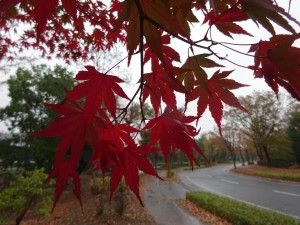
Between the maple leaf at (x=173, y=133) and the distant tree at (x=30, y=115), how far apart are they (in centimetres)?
1599

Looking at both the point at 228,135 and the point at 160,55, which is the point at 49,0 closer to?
the point at 160,55

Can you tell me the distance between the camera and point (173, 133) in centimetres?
91

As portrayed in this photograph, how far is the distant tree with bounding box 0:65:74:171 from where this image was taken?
51.0 ft

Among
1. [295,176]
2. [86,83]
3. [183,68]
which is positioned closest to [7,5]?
[86,83]

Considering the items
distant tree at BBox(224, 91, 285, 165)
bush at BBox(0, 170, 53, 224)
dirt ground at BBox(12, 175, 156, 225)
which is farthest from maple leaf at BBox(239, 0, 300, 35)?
distant tree at BBox(224, 91, 285, 165)

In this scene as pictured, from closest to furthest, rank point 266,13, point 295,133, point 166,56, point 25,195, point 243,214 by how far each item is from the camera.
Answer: point 266,13 → point 166,56 → point 25,195 → point 243,214 → point 295,133

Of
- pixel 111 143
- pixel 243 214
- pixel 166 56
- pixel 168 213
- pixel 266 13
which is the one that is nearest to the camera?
pixel 266 13

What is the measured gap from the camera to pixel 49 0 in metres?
0.56

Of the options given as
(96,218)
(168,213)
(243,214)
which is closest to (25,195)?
(96,218)

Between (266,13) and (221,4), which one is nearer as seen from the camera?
(266,13)

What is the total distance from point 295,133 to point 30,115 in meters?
25.5

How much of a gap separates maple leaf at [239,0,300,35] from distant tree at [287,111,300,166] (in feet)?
94.3

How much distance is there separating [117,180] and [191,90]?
506 millimetres

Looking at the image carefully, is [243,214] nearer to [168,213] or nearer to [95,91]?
[168,213]
